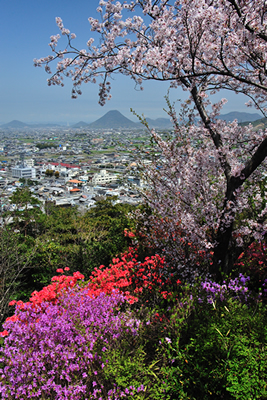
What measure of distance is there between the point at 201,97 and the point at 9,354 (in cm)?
388

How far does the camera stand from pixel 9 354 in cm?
223

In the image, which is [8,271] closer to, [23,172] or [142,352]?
[142,352]

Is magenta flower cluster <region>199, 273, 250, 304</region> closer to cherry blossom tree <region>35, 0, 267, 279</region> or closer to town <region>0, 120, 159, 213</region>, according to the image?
cherry blossom tree <region>35, 0, 267, 279</region>

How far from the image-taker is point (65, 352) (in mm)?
2084

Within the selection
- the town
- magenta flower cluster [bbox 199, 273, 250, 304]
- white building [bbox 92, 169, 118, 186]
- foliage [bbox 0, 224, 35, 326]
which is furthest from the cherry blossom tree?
white building [bbox 92, 169, 118, 186]

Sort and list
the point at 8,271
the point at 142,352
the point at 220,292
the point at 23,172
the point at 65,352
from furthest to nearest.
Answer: the point at 23,172 < the point at 8,271 < the point at 220,292 < the point at 142,352 < the point at 65,352

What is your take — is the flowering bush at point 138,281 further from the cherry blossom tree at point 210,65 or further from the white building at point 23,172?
the white building at point 23,172

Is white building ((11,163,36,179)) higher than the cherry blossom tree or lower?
lower

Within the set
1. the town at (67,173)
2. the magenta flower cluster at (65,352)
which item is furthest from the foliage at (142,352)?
the town at (67,173)

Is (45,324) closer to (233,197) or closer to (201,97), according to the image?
(233,197)

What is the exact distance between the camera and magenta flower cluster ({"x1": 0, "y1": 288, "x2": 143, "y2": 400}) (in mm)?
1939

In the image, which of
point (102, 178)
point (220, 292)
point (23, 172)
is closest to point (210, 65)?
point (220, 292)

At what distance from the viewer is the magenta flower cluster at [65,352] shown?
1939 millimetres

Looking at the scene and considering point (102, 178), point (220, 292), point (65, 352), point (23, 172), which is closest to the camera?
point (65, 352)
